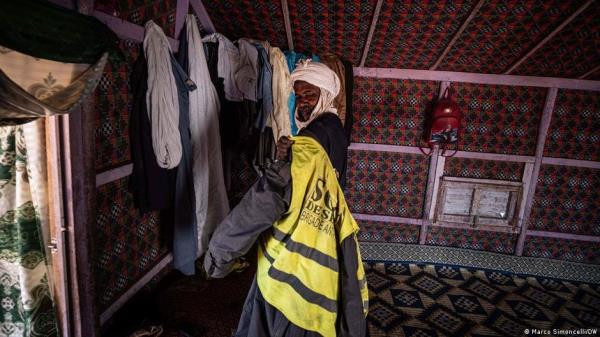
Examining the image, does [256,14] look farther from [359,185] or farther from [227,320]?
[227,320]

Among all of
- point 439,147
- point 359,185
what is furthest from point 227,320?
point 439,147

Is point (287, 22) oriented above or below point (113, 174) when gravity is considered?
above

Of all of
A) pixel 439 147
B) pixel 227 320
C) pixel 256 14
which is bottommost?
pixel 227 320

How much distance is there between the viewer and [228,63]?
2.64 meters

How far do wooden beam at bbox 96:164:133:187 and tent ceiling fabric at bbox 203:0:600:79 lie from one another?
1.68 meters

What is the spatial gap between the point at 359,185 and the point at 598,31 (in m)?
2.60

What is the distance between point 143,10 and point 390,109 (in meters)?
2.73

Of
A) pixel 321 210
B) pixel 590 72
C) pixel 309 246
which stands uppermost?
pixel 590 72

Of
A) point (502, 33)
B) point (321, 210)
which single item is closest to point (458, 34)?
point (502, 33)

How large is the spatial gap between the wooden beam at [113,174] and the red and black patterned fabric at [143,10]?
2.90ft

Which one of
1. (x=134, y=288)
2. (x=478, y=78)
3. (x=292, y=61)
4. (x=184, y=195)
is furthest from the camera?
(x=478, y=78)

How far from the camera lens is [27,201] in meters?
1.48

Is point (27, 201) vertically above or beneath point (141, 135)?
beneath

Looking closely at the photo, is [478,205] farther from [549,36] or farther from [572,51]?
[549,36]
